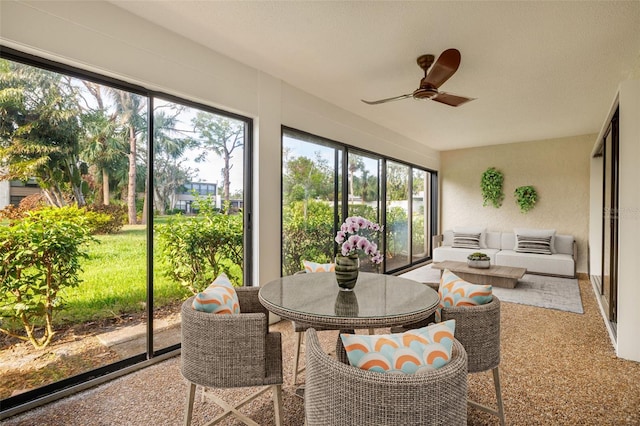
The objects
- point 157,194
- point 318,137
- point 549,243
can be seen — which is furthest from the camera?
point 549,243

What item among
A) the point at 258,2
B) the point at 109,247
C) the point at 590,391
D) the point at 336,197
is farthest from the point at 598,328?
the point at 109,247

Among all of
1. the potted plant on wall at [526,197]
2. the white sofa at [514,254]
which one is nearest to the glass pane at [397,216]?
the white sofa at [514,254]

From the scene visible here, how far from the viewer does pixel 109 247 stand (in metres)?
2.39

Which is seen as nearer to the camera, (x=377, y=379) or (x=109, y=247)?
(x=377, y=379)

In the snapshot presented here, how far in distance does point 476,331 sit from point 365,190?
11.8 feet

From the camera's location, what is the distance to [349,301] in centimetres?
170

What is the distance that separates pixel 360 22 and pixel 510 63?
1.64 meters

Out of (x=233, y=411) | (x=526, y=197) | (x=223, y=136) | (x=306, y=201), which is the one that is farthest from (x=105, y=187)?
(x=526, y=197)

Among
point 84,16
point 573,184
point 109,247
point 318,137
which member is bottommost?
point 109,247

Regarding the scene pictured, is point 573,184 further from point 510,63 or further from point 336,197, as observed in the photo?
point 336,197

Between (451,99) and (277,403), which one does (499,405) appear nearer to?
(277,403)

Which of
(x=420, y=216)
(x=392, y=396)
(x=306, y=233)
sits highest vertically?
(x=420, y=216)

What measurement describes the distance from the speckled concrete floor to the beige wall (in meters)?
4.10

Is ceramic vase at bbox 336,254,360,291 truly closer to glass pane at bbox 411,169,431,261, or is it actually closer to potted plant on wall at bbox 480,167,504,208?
glass pane at bbox 411,169,431,261
